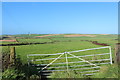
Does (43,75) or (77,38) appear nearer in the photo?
(43,75)

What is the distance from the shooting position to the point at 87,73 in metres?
4.94

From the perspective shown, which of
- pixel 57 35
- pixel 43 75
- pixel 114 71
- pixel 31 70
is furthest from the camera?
pixel 57 35

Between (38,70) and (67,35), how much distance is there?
14492 millimetres

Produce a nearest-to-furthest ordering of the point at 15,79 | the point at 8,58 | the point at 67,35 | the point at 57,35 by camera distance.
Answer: the point at 15,79 → the point at 8,58 → the point at 57,35 → the point at 67,35

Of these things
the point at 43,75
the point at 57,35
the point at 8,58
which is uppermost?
the point at 57,35

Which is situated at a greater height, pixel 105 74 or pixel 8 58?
pixel 8 58

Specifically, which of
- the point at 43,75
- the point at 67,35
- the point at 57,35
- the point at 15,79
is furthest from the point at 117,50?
the point at 67,35

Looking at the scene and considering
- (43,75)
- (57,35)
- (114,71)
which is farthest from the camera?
(57,35)

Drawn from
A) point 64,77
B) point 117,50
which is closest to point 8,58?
point 64,77

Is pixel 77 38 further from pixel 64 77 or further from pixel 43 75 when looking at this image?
pixel 64 77

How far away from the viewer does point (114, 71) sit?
11.1ft

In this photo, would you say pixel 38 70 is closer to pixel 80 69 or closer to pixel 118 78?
pixel 80 69

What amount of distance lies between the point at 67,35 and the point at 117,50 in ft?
48.1

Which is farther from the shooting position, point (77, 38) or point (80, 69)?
point (77, 38)
